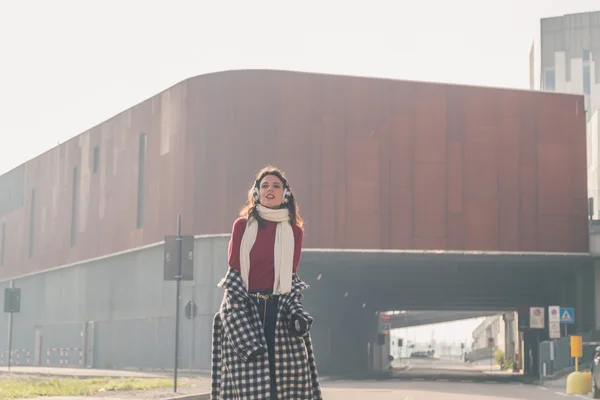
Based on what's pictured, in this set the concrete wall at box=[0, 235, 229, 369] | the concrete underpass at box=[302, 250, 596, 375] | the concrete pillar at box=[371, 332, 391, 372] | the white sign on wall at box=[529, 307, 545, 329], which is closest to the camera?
the white sign on wall at box=[529, 307, 545, 329]

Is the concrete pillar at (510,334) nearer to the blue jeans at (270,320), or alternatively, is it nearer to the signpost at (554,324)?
the signpost at (554,324)

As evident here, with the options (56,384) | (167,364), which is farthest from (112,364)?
(56,384)

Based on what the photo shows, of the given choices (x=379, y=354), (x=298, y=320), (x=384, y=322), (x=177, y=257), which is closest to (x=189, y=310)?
(x=177, y=257)

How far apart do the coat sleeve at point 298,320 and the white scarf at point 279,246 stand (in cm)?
11

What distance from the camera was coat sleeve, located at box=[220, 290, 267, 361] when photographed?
20.0 feet

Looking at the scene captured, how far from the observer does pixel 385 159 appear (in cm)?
4297

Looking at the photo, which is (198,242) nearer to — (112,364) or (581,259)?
(112,364)

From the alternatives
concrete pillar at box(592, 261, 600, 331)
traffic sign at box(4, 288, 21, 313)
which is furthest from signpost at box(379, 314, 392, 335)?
traffic sign at box(4, 288, 21, 313)

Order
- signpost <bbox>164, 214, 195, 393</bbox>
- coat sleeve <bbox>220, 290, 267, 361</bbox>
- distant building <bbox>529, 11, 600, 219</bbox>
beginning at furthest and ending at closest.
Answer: distant building <bbox>529, 11, 600, 219</bbox>, signpost <bbox>164, 214, 195, 393</bbox>, coat sleeve <bbox>220, 290, 267, 361</bbox>

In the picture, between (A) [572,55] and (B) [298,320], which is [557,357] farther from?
(A) [572,55]

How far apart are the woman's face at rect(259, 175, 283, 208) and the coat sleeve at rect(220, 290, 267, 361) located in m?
0.61

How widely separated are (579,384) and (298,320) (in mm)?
21697

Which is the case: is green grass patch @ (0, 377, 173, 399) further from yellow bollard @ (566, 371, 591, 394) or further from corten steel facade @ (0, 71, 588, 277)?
corten steel facade @ (0, 71, 588, 277)

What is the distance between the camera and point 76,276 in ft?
186
